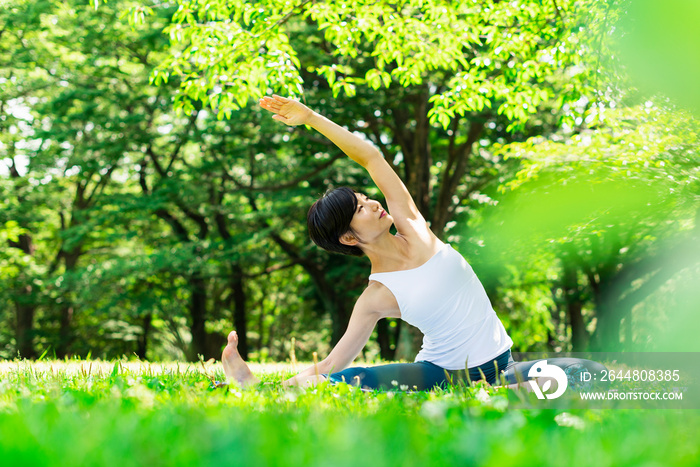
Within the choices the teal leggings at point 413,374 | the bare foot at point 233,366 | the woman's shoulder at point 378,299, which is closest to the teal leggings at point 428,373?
the teal leggings at point 413,374

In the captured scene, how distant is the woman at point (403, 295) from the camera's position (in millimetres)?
3393

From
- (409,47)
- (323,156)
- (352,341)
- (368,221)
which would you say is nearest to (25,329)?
(323,156)

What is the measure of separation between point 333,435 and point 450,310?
2.13 meters

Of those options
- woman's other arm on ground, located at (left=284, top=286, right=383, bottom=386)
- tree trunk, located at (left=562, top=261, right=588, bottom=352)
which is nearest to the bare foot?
woman's other arm on ground, located at (left=284, top=286, right=383, bottom=386)

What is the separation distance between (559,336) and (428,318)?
2172cm

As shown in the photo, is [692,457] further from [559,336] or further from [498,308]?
[559,336]

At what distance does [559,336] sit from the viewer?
23078 millimetres

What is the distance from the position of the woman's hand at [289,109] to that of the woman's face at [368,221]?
2.56 ft

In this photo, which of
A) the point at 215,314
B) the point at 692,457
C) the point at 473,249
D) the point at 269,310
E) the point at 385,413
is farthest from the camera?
the point at 269,310

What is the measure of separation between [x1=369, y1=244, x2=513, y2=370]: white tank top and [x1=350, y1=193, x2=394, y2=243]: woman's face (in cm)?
29

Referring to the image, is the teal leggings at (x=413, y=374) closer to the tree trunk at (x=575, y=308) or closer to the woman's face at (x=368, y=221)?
the woman's face at (x=368, y=221)

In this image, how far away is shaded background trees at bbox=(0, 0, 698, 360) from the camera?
6488mm

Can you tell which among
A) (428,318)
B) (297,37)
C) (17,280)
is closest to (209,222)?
(17,280)

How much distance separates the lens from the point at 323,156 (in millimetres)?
15039
